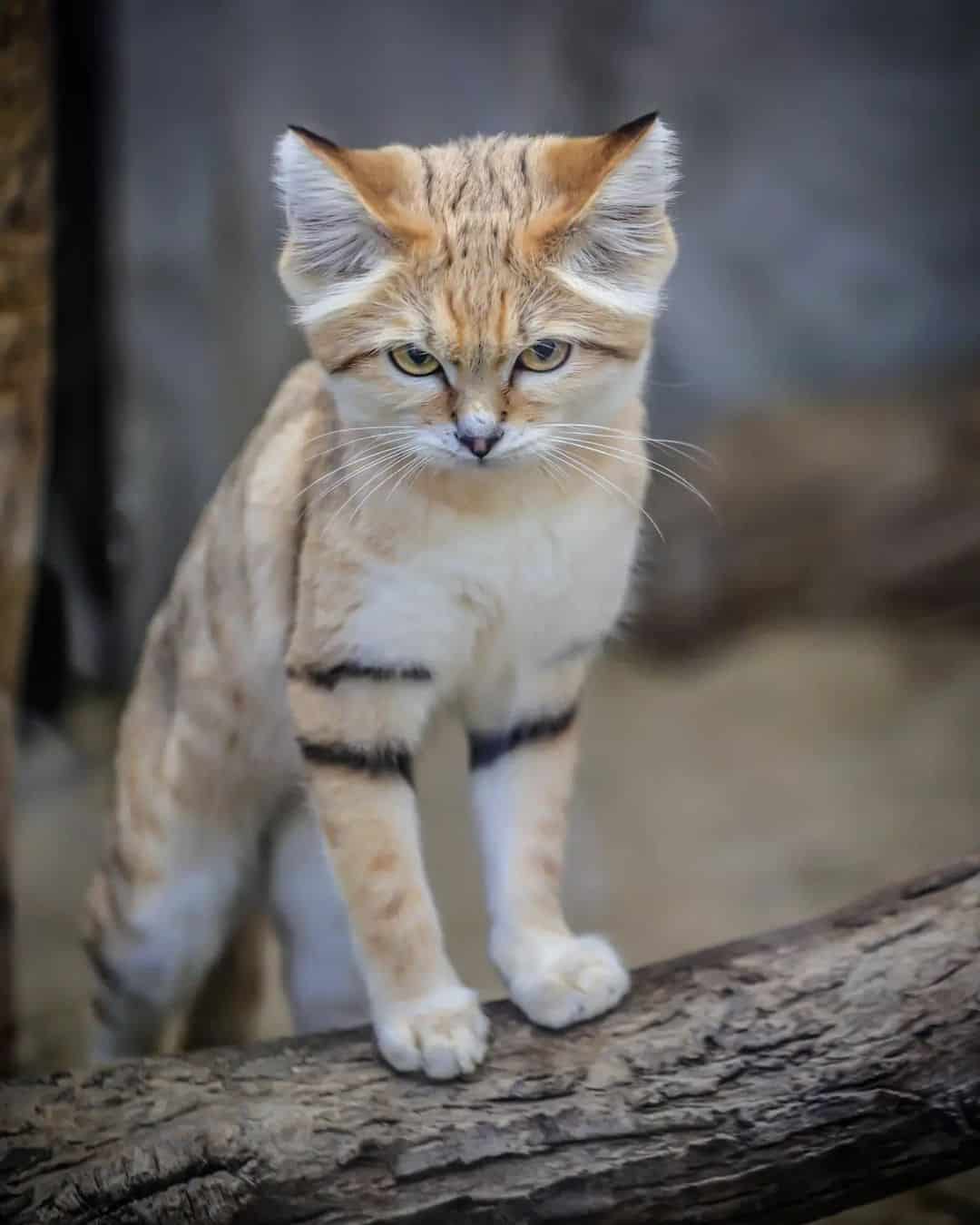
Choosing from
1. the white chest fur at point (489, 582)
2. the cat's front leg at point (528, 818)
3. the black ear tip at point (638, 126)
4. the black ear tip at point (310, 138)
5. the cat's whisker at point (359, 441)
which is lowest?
the cat's front leg at point (528, 818)

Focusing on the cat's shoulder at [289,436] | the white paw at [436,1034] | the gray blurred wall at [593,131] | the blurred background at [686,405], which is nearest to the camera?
the white paw at [436,1034]

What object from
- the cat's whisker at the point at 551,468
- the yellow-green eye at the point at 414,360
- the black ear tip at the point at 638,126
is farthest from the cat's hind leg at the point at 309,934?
the black ear tip at the point at 638,126

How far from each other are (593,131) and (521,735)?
0.87 m

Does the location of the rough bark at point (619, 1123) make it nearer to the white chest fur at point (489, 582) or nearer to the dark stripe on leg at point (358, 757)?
the dark stripe on leg at point (358, 757)

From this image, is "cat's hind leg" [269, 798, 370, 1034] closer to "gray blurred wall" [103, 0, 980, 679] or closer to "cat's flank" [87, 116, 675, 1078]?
"cat's flank" [87, 116, 675, 1078]

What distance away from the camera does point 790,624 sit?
3.95 meters

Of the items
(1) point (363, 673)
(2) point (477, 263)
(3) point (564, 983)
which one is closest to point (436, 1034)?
(3) point (564, 983)

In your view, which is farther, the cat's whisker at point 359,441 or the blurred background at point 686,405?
the blurred background at point 686,405

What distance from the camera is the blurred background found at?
2502mm

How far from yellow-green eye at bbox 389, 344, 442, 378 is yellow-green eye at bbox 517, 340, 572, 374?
88 mm

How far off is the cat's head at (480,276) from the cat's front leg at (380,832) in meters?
0.34

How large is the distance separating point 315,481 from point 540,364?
0.36 metres

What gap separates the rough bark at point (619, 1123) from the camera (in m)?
1.57

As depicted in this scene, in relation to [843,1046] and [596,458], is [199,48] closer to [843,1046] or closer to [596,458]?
[596,458]
